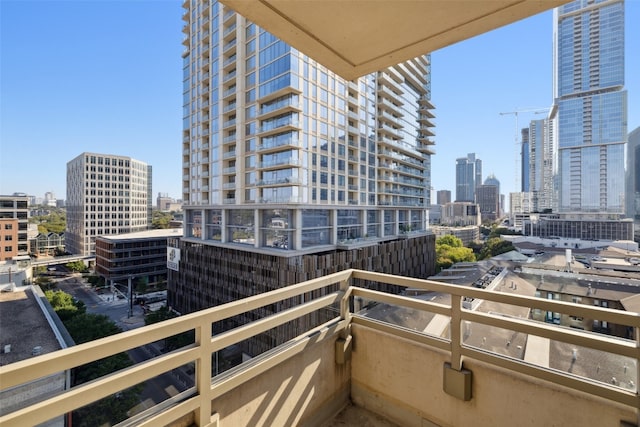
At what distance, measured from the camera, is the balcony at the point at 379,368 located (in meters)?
1.55

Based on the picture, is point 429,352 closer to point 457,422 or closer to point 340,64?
point 457,422

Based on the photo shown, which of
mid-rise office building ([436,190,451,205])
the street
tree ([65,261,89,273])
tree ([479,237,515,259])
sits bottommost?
the street

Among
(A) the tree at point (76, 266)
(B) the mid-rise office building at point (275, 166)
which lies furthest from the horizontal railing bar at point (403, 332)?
(A) the tree at point (76, 266)

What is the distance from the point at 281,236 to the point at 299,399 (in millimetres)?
17216

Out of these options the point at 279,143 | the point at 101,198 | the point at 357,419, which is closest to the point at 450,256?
the point at 279,143

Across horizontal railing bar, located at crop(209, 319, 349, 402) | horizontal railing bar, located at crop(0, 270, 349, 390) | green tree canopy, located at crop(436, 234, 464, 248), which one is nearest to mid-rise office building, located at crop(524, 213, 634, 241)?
green tree canopy, located at crop(436, 234, 464, 248)

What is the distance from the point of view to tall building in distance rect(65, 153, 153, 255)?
48.8m

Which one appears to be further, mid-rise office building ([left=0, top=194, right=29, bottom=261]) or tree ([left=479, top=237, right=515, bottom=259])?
tree ([left=479, top=237, right=515, bottom=259])

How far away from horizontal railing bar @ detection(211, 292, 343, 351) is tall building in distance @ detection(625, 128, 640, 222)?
95676 mm

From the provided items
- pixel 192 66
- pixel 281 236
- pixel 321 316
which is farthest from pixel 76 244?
pixel 321 316

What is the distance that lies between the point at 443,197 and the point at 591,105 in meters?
110

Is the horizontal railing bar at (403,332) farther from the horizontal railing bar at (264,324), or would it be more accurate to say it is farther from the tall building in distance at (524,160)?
the tall building in distance at (524,160)

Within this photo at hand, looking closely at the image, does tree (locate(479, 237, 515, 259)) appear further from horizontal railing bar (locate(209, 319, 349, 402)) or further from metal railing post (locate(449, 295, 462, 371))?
horizontal railing bar (locate(209, 319, 349, 402))

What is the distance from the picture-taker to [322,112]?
69.0 feet
